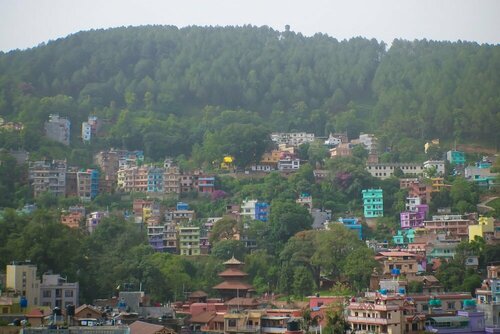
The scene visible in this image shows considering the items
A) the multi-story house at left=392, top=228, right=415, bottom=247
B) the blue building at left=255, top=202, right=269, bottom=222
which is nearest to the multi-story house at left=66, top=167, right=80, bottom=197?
the blue building at left=255, top=202, right=269, bottom=222

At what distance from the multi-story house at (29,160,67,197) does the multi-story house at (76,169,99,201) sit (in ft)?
3.22

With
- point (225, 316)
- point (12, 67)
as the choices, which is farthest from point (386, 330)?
point (12, 67)

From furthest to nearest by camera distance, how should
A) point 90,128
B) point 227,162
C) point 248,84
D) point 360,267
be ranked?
point 248,84 < point 90,128 < point 227,162 < point 360,267

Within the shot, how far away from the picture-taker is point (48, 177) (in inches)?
2771

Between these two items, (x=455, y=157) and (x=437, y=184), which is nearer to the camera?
(x=437, y=184)

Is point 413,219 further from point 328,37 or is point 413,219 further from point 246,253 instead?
point 328,37

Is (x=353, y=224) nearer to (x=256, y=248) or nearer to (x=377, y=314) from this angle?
(x=256, y=248)

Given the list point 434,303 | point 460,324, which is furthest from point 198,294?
point 460,324

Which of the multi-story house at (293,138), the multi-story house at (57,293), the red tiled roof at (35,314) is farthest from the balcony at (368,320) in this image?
the multi-story house at (293,138)

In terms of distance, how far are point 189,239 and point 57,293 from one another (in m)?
14.7

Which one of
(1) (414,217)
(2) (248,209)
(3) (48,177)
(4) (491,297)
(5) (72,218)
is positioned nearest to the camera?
(4) (491,297)

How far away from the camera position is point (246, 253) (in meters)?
57.0

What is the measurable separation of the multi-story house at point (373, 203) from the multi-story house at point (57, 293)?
23.4 metres

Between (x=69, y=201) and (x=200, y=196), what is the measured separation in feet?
26.1
